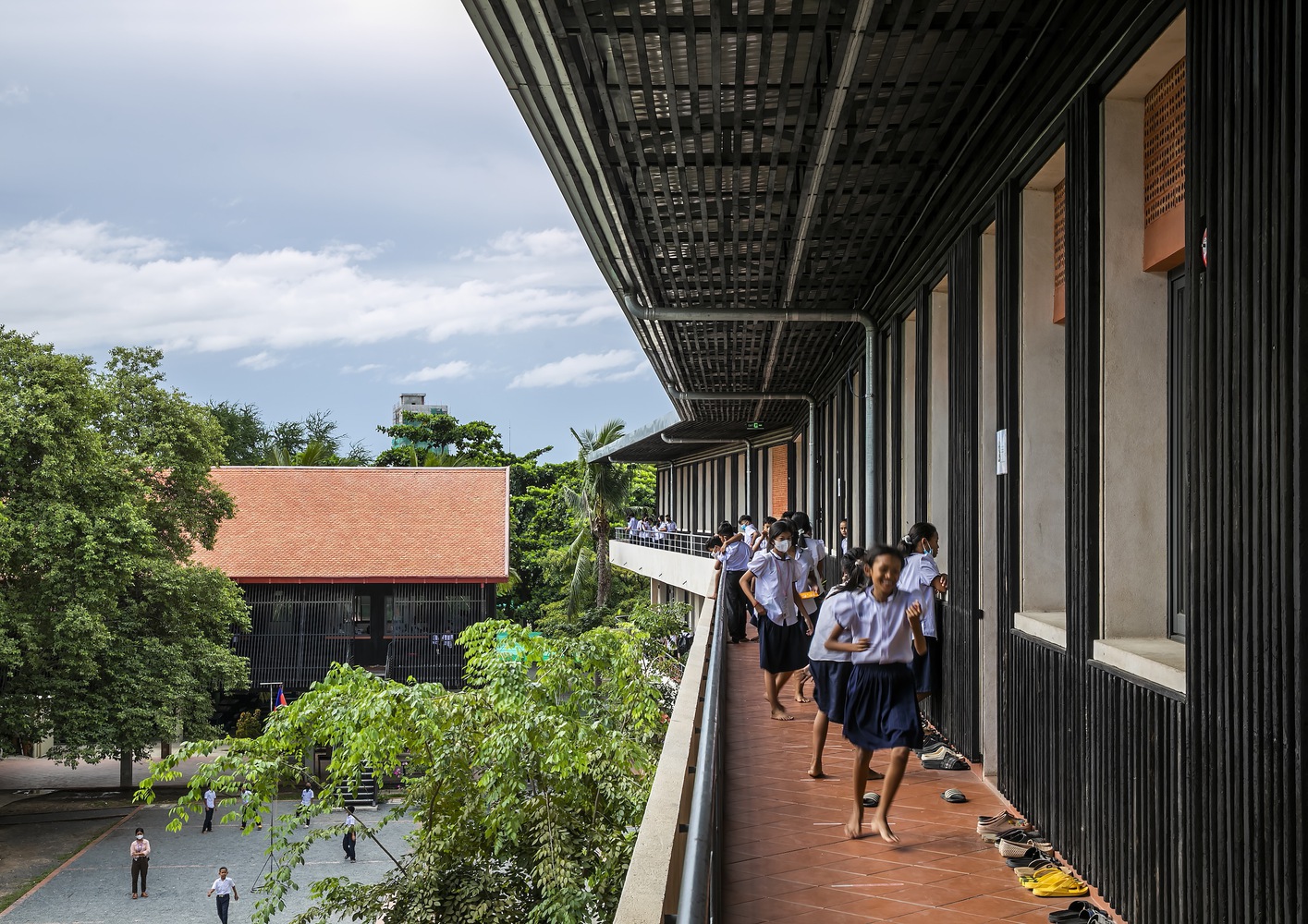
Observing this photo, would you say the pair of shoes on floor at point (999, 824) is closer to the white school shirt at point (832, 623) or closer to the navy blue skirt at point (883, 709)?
the navy blue skirt at point (883, 709)

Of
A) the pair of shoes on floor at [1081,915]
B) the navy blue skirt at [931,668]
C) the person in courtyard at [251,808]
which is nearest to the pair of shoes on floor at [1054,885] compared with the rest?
the pair of shoes on floor at [1081,915]

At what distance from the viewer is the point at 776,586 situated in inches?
339

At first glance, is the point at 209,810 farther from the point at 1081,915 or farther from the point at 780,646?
the point at 1081,915

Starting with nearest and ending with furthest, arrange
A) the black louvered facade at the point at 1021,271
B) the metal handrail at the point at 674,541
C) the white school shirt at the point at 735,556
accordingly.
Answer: the black louvered facade at the point at 1021,271 < the white school shirt at the point at 735,556 < the metal handrail at the point at 674,541

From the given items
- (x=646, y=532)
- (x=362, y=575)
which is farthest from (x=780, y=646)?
(x=646, y=532)

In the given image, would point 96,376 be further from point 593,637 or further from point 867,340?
point 867,340

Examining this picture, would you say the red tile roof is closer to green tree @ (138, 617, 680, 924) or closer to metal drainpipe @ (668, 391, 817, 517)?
metal drainpipe @ (668, 391, 817, 517)

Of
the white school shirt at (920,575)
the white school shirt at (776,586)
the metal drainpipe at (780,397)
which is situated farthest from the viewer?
the metal drainpipe at (780,397)

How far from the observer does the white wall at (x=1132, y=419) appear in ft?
16.2

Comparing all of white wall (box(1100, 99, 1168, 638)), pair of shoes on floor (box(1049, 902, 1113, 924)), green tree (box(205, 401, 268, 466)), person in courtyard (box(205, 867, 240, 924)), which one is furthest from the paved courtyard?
green tree (box(205, 401, 268, 466))

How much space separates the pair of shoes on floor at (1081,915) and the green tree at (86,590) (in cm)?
2375

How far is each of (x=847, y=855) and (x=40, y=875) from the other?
2046 centimetres

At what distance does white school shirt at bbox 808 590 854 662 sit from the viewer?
5.68 m

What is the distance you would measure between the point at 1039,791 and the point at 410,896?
529 centimetres
